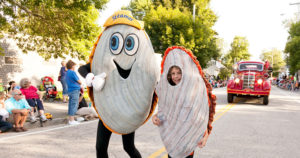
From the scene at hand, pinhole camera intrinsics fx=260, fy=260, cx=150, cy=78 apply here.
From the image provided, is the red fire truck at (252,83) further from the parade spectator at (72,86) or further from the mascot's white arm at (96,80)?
the mascot's white arm at (96,80)

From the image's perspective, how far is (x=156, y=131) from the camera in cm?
646

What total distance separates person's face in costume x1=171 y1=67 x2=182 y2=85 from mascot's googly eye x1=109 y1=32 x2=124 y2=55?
1.84 ft

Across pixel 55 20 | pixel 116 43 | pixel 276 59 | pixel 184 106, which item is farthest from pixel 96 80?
pixel 276 59

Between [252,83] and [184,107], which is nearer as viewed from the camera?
[184,107]

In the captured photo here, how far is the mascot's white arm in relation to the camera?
96.4 inches

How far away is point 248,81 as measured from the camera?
1367cm

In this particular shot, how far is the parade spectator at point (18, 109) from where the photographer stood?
6.70 m

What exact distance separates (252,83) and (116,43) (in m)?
12.5

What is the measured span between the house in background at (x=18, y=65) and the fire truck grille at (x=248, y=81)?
39.0ft

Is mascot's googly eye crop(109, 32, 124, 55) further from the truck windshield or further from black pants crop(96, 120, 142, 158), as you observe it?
the truck windshield

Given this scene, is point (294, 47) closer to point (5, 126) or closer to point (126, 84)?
point (5, 126)

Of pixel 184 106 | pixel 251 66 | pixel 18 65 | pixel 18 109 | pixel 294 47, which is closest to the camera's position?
pixel 184 106

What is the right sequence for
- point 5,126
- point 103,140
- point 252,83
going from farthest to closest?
point 252,83 → point 5,126 → point 103,140

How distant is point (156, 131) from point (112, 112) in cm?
411
